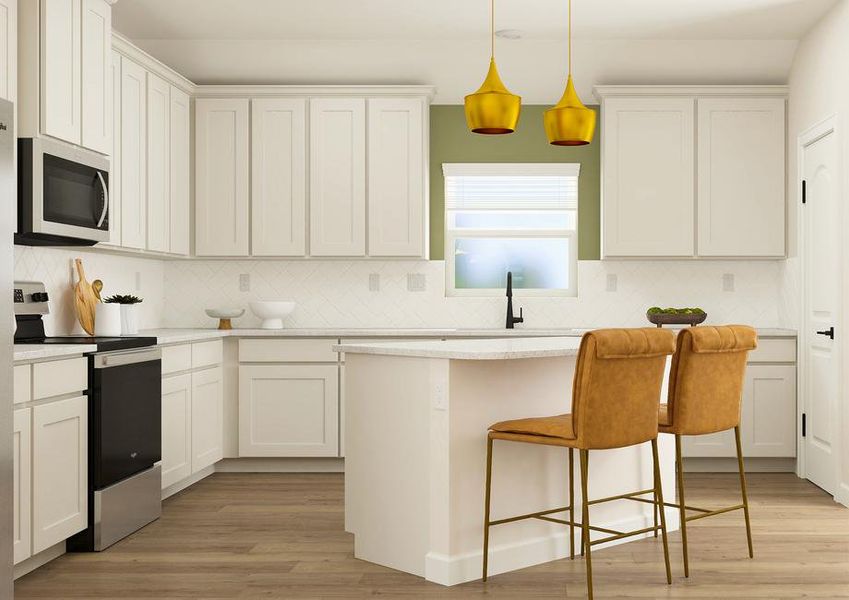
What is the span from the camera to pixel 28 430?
362 centimetres

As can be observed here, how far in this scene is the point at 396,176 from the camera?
6.33 m

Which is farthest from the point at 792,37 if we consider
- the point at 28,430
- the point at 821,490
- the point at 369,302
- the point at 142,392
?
the point at 28,430

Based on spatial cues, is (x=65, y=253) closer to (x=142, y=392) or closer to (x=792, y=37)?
(x=142, y=392)

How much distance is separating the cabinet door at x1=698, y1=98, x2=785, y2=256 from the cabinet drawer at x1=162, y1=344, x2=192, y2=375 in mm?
3482

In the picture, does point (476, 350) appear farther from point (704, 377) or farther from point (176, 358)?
point (176, 358)

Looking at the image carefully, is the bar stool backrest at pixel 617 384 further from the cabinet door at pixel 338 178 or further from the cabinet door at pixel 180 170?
the cabinet door at pixel 180 170

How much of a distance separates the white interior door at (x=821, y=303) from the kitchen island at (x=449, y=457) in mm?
1979

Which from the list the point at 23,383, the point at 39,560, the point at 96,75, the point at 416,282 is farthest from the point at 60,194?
the point at 416,282

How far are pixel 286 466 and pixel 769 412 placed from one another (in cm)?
322

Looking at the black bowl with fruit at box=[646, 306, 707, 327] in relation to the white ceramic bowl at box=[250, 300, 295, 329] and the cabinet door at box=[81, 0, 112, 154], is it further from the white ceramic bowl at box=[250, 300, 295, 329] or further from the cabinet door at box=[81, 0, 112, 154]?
the cabinet door at box=[81, 0, 112, 154]

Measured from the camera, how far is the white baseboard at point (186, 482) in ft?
17.4

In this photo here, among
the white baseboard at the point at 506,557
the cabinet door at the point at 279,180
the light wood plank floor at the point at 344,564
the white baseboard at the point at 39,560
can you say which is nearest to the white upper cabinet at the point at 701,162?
the light wood plank floor at the point at 344,564

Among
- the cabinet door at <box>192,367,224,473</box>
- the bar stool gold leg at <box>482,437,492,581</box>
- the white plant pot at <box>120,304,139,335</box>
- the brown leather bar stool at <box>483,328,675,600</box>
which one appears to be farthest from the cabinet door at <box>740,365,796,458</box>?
the white plant pot at <box>120,304,139,335</box>

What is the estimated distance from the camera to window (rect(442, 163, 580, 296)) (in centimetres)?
674
